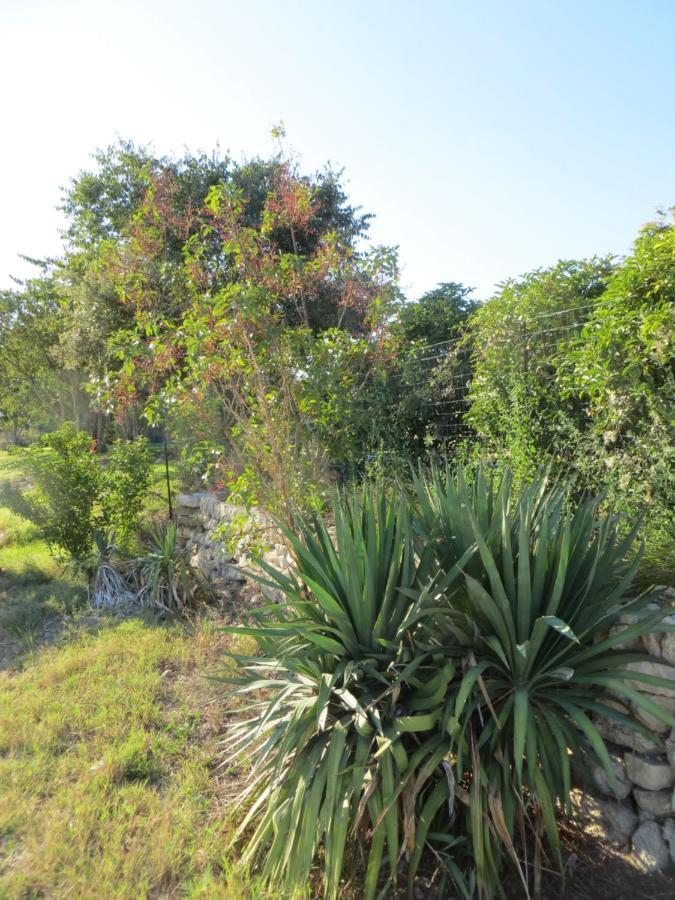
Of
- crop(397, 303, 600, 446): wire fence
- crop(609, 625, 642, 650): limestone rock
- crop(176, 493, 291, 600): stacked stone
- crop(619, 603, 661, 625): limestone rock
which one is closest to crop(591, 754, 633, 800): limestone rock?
crop(609, 625, 642, 650): limestone rock

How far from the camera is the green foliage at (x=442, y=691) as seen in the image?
2.32m

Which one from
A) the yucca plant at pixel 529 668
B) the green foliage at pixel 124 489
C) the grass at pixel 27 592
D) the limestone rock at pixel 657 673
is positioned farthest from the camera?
the green foliage at pixel 124 489

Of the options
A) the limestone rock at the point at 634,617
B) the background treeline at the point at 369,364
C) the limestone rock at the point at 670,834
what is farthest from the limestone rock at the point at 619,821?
the background treeline at the point at 369,364

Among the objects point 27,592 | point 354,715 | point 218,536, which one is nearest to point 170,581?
point 218,536

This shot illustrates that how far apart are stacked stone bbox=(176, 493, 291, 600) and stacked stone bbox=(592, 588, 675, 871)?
3.14m

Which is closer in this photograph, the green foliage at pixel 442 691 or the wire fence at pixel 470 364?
the green foliage at pixel 442 691

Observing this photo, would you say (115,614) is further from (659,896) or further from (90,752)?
(659,896)

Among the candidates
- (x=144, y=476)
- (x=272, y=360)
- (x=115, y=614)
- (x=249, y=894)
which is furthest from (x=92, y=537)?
(x=249, y=894)

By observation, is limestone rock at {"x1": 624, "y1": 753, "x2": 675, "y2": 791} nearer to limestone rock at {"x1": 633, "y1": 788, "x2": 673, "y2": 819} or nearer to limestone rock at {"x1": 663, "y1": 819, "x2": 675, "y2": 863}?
limestone rock at {"x1": 633, "y1": 788, "x2": 673, "y2": 819}

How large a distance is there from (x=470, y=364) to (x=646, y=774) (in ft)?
13.9

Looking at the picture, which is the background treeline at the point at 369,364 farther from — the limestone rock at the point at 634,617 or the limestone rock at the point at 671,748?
the limestone rock at the point at 671,748

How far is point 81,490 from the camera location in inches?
283

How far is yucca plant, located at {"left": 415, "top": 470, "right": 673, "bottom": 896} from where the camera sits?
2.28 m

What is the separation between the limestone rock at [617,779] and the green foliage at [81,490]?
606cm
